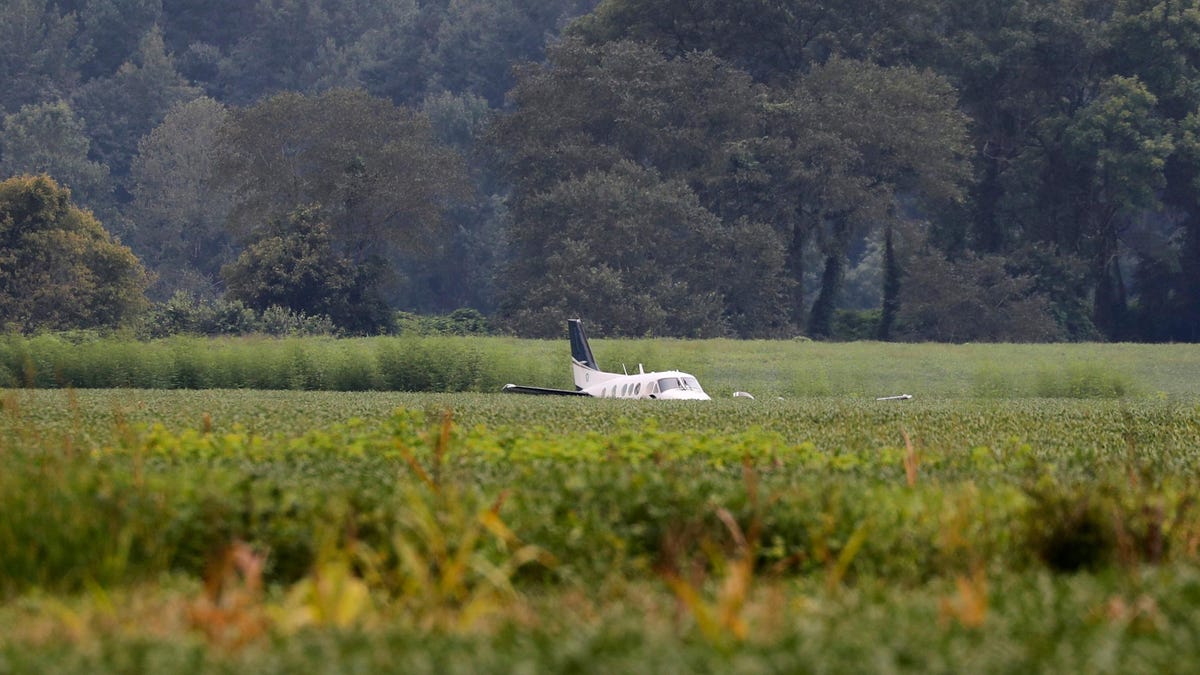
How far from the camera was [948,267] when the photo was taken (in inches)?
2459

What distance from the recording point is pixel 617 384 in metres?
34.9

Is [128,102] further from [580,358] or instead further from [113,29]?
[580,358]

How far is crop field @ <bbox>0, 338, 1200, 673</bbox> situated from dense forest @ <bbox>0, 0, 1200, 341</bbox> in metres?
42.3

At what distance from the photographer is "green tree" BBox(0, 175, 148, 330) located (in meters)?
54.7

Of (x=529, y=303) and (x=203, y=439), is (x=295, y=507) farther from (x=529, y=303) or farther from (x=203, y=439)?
(x=529, y=303)

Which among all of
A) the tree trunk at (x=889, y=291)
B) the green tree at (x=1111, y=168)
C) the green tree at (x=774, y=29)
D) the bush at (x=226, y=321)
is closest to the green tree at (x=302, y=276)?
the bush at (x=226, y=321)

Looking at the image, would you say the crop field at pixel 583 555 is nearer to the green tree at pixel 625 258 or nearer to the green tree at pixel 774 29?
the green tree at pixel 625 258

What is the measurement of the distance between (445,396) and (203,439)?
725 inches

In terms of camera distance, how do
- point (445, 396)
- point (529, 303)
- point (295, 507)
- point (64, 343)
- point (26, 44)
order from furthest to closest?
point (26, 44)
point (529, 303)
point (64, 343)
point (445, 396)
point (295, 507)

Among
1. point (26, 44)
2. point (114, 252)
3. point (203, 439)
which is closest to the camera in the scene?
point (203, 439)

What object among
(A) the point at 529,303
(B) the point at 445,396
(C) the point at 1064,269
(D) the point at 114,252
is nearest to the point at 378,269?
(A) the point at 529,303

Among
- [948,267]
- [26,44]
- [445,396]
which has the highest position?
[26,44]

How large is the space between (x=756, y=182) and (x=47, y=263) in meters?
24.1

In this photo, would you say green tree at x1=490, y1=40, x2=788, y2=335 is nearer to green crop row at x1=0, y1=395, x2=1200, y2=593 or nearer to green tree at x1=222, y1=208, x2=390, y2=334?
green tree at x1=222, y1=208, x2=390, y2=334
